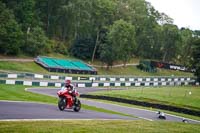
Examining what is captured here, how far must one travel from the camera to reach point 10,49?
5938 cm

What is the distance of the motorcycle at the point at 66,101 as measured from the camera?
1875 centimetres

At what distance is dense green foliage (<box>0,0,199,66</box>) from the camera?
64.0m

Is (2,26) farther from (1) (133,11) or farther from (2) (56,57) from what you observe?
(1) (133,11)

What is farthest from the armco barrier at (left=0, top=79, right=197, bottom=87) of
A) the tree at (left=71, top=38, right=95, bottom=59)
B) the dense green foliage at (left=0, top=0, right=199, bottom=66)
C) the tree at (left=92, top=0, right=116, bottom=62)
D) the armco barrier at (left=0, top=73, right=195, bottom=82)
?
the tree at (left=92, top=0, right=116, bottom=62)

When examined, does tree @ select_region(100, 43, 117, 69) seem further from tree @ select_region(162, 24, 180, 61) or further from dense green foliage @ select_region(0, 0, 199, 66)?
tree @ select_region(162, 24, 180, 61)

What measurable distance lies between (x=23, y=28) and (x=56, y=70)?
12240 mm

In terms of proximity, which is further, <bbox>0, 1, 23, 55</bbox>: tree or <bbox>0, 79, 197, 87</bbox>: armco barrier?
<bbox>0, 1, 23, 55</bbox>: tree

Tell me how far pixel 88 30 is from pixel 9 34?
85.7 ft

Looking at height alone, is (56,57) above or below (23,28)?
below

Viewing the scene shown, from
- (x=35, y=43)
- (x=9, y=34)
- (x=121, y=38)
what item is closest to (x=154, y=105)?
(x=9, y=34)

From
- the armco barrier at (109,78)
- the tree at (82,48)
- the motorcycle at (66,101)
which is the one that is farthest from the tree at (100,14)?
the motorcycle at (66,101)

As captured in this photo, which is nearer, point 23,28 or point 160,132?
point 160,132

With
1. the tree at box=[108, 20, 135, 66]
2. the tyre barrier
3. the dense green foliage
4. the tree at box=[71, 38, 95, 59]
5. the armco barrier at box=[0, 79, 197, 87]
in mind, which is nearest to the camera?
the tyre barrier

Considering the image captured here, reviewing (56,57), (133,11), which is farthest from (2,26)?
(133,11)
